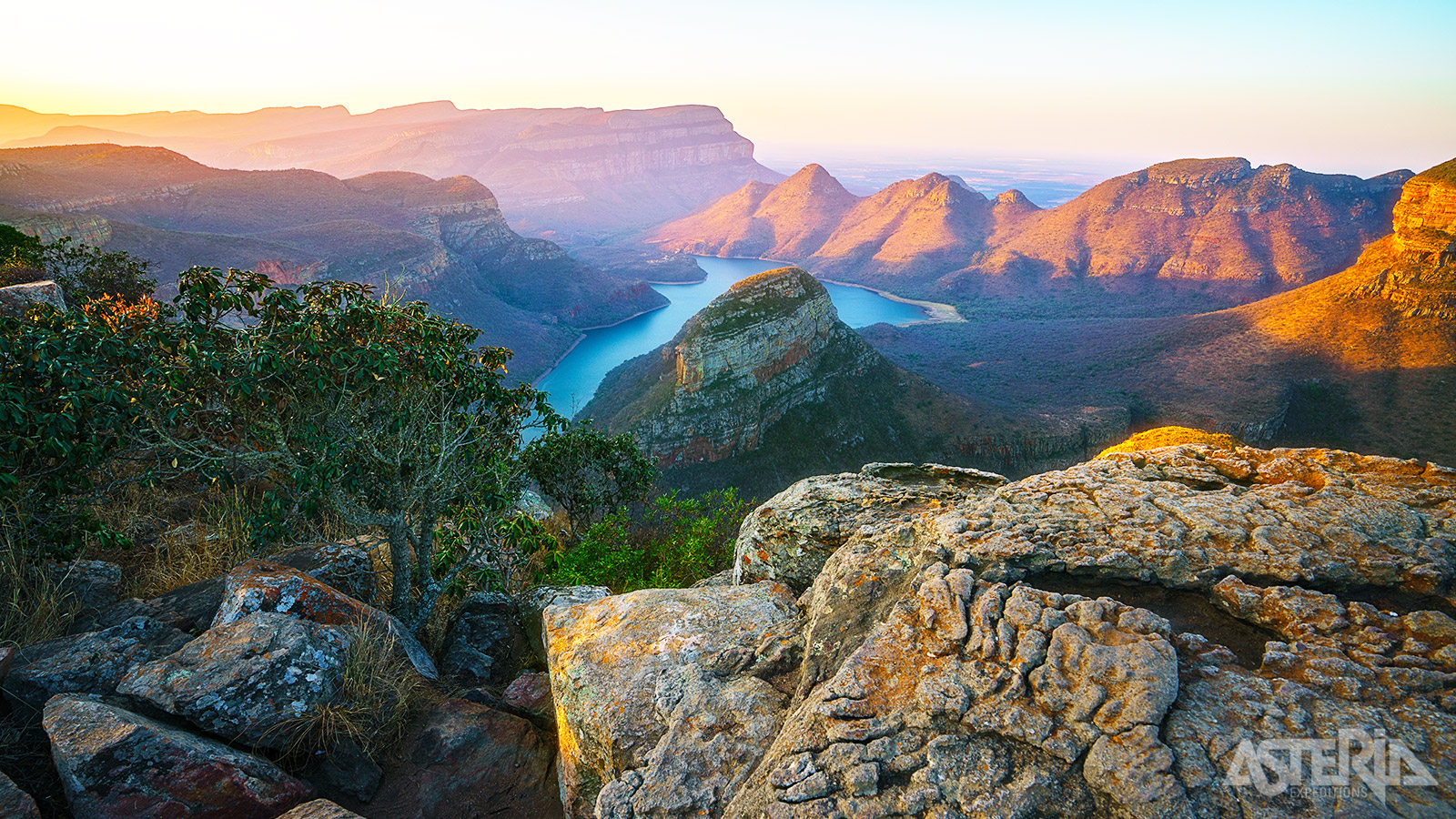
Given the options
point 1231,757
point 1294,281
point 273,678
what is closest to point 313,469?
point 273,678

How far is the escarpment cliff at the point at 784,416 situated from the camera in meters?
42.2

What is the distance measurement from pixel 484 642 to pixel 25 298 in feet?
27.8

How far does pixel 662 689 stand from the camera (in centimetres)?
407

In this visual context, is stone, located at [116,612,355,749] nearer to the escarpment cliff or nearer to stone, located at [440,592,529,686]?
stone, located at [440,592,529,686]

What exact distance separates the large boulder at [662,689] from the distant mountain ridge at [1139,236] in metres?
115

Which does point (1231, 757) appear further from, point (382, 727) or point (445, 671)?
point (445, 671)

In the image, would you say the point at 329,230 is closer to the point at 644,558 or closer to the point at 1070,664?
the point at 644,558

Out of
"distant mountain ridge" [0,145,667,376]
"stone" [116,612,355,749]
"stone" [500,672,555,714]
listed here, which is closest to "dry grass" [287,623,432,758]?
"stone" [116,612,355,749]

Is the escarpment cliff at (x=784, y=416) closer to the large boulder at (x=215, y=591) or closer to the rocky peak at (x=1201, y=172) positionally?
the large boulder at (x=215, y=591)

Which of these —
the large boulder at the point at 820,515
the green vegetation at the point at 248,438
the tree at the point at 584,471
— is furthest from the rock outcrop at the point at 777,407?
the large boulder at the point at 820,515

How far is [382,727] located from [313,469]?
227 centimetres

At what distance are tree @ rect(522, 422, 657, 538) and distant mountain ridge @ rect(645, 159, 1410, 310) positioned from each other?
107m

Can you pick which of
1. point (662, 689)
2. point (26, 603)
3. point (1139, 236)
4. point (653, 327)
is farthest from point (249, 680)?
point (1139, 236)

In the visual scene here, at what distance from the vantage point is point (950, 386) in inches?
2041
